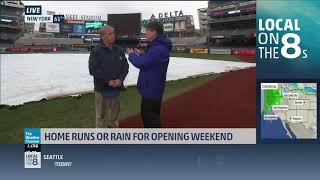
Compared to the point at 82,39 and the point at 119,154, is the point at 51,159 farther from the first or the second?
the point at 82,39

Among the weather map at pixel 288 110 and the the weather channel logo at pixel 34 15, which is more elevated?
the the weather channel logo at pixel 34 15

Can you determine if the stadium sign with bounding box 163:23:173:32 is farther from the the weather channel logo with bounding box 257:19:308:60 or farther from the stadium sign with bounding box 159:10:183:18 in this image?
the the weather channel logo with bounding box 257:19:308:60

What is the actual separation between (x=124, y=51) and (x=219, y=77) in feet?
6.11

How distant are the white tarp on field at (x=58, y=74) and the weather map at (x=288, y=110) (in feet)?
1.29

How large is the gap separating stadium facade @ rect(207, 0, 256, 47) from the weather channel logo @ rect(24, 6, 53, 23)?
69.5 inches

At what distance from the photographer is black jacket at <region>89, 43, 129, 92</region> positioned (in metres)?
4.05

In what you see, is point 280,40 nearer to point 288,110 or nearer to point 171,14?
point 288,110

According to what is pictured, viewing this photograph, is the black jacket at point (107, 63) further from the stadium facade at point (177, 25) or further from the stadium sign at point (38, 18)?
the stadium sign at point (38, 18)

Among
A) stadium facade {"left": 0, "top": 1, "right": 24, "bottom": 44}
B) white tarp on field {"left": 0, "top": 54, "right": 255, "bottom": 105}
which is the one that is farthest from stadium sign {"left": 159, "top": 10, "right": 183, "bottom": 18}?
stadium facade {"left": 0, "top": 1, "right": 24, "bottom": 44}

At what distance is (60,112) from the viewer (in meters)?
4.43

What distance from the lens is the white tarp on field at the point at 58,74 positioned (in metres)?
4.72

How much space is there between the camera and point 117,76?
13.5 feet

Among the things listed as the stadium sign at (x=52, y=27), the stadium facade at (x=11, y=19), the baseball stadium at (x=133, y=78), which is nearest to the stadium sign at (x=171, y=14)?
the baseball stadium at (x=133, y=78)

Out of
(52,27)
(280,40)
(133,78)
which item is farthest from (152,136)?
(52,27)
